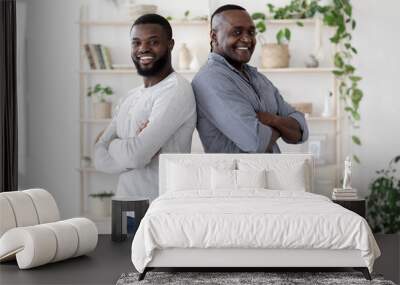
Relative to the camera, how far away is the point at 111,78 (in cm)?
792

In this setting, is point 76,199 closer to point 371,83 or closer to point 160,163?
point 160,163

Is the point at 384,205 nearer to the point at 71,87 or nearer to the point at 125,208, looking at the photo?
the point at 125,208

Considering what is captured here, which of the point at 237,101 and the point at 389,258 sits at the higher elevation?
the point at 237,101

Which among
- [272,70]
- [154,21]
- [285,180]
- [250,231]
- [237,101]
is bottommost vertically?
[250,231]

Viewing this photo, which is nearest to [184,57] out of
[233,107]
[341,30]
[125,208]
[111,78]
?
[111,78]

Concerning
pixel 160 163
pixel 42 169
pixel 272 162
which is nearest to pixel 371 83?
pixel 272 162

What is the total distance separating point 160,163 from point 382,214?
9.04 feet

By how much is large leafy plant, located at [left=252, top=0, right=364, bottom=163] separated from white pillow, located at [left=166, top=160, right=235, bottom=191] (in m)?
2.24

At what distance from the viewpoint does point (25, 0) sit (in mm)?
7805

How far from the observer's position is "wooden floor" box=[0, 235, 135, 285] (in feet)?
15.3

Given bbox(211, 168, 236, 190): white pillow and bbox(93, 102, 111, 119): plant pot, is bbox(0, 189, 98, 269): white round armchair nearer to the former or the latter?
bbox(211, 168, 236, 190): white pillow

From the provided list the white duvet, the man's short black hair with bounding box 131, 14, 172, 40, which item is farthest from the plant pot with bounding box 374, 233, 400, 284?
the man's short black hair with bounding box 131, 14, 172, 40

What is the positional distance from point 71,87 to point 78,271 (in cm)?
328

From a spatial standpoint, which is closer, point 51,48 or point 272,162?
point 272,162
